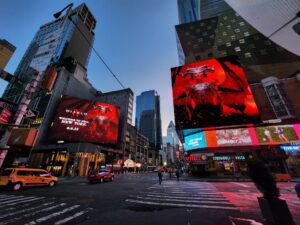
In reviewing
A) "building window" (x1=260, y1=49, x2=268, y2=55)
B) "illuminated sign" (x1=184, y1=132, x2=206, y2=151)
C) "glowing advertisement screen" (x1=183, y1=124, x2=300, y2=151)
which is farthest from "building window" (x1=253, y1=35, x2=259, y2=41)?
"illuminated sign" (x1=184, y1=132, x2=206, y2=151)

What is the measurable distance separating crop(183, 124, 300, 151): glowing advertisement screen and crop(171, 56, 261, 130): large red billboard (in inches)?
386

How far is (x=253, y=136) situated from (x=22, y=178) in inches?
1251

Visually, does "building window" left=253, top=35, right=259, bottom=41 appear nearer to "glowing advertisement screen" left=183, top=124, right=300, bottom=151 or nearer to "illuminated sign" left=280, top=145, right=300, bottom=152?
"glowing advertisement screen" left=183, top=124, right=300, bottom=151

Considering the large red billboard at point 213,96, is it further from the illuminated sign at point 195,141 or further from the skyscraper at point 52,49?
the skyscraper at point 52,49

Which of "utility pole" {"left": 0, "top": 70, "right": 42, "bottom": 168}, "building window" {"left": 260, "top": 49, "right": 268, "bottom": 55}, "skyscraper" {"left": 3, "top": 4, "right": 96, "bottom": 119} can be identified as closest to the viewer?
"utility pole" {"left": 0, "top": 70, "right": 42, "bottom": 168}

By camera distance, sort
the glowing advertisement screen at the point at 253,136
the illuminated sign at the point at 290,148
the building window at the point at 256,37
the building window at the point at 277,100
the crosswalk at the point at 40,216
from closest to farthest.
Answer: the crosswalk at the point at 40,216 < the illuminated sign at the point at 290,148 < the glowing advertisement screen at the point at 253,136 < the building window at the point at 277,100 < the building window at the point at 256,37

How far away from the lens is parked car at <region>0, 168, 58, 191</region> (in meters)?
11.9

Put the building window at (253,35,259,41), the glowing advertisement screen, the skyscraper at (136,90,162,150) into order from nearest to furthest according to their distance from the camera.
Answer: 1. the glowing advertisement screen
2. the building window at (253,35,259,41)
3. the skyscraper at (136,90,162,150)

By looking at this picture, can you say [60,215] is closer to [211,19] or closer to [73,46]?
[211,19]

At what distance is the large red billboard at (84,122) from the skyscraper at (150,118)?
90566mm

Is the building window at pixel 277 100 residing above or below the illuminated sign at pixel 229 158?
above

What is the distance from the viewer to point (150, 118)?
166 meters

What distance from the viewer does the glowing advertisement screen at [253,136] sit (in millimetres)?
23172

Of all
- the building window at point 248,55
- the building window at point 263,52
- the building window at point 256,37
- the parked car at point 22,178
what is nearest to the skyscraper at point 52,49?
the parked car at point 22,178
